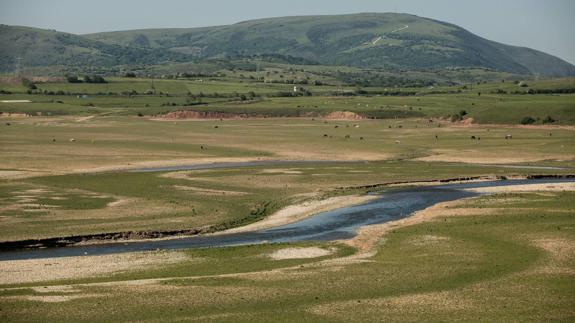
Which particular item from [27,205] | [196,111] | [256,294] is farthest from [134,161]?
[196,111]

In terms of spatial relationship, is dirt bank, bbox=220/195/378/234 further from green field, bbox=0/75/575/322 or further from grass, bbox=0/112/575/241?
grass, bbox=0/112/575/241

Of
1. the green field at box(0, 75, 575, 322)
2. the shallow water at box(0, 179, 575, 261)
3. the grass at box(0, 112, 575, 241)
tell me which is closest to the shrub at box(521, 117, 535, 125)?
the grass at box(0, 112, 575, 241)

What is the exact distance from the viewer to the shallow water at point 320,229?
55.1 metres

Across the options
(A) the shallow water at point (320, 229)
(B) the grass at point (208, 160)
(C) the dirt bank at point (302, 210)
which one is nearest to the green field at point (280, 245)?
(B) the grass at point (208, 160)

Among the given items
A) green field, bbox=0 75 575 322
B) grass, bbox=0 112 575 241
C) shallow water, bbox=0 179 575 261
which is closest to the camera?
green field, bbox=0 75 575 322

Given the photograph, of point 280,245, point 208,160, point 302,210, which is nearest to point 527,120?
point 208,160

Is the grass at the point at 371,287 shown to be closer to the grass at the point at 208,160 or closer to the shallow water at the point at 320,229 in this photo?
the shallow water at the point at 320,229

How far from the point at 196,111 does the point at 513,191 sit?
122 meters

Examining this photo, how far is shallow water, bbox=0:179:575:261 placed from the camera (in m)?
55.1

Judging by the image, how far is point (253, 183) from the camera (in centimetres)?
8438

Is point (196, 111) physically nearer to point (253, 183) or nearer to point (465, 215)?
point (253, 183)

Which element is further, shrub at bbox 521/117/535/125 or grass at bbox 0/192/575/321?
shrub at bbox 521/117/535/125

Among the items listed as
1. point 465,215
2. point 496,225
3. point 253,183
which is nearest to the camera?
point 496,225

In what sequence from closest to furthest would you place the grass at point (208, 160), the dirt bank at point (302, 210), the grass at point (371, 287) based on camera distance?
the grass at point (371, 287)
the dirt bank at point (302, 210)
the grass at point (208, 160)
